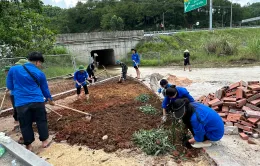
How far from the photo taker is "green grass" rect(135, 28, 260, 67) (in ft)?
53.2

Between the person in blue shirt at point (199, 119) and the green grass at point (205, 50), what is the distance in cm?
1308

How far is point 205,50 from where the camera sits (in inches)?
773

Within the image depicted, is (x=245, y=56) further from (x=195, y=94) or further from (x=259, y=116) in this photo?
(x=259, y=116)

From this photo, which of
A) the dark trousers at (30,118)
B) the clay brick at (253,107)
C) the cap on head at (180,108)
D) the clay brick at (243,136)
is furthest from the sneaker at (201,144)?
the dark trousers at (30,118)

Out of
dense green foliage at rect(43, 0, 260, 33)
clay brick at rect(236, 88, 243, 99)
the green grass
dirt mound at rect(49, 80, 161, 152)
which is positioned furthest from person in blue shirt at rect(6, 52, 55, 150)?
dense green foliage at rect(43, 0, 260, 33)

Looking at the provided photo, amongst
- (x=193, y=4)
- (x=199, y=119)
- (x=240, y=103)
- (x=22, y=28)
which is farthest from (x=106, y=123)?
(x=193, y=4)

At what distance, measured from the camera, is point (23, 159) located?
2904 mm

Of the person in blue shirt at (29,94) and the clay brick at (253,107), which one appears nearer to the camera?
the person in blue shirt at (29,94)

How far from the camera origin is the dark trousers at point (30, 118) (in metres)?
3.65

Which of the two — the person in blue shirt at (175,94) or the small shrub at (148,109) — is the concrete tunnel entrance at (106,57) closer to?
the small shrub at (148,109)

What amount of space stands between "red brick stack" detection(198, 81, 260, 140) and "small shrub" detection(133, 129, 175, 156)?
65.8 inches

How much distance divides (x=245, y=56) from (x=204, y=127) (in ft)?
49.4

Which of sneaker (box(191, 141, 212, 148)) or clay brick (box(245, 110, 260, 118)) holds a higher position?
clay brick (box(245, 110, 260, 118))

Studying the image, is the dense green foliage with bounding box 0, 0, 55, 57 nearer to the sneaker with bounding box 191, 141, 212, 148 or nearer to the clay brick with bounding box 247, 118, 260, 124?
the sneaker with bounding box 191, 141, 212, 148
